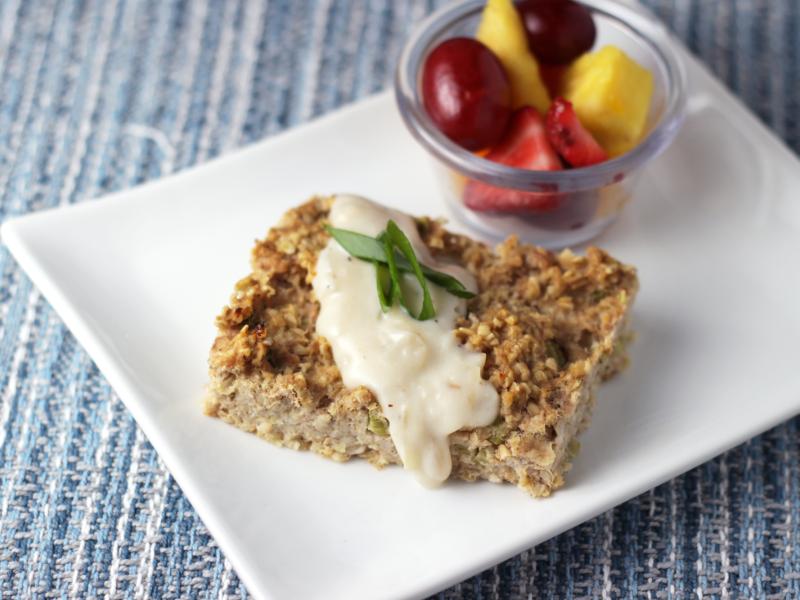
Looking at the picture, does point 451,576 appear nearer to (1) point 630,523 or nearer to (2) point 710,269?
(1) point 630,523

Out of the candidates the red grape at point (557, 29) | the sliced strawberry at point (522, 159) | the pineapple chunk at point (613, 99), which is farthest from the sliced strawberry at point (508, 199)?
the red grape at point (557, 29)

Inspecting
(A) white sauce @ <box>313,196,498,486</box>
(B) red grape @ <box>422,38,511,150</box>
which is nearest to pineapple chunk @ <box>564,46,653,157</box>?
(B) red grape @ <box>422,38,511,150</box>

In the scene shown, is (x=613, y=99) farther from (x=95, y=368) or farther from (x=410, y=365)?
(x=95, y=368)

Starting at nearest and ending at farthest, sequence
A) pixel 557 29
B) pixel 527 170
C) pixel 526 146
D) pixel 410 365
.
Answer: pixel 410 365
pixel 527 170
pixel 526 146
pixel 557 29

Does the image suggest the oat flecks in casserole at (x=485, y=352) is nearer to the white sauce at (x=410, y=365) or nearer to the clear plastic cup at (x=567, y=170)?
the white sauce at (x=410, y=365)

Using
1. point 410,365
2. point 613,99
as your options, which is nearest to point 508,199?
point 613,99

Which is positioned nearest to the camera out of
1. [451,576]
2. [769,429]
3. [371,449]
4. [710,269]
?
[451,576]

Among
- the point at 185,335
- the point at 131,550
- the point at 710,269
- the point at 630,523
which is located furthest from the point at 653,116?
the point at 131,550
